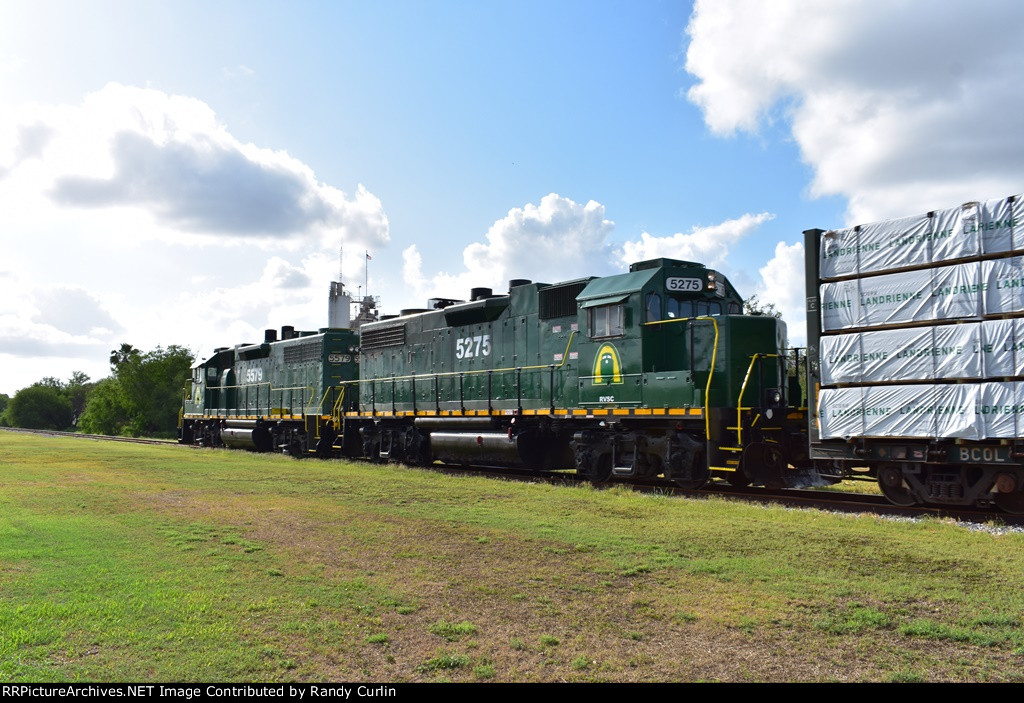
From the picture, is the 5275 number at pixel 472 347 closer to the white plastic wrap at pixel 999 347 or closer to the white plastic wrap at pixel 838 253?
the white plastic wrap at pixel 838 253

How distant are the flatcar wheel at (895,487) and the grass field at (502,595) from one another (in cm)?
131

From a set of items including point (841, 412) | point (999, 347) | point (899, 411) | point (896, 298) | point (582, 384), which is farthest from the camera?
point (582, 384)

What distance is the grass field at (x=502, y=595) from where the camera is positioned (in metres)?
4.84

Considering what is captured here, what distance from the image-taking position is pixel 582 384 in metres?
15.9

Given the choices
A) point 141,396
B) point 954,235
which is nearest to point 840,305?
point 954,235

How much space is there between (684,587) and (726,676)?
82.0 inches

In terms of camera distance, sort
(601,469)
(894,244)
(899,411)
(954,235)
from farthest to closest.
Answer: (601,469) → (894,244) → (899,411) → (954,235)

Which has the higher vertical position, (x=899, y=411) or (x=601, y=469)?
(x=899, y=411)

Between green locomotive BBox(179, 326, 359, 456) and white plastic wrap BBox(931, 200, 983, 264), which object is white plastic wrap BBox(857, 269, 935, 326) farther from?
green locomotive BBox(179, 326, 359, 456)

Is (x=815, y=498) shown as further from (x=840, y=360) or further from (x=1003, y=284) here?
(x=1003, y=284)

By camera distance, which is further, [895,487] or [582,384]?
[582,384]

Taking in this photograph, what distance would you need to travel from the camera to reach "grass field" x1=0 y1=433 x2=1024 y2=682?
4844 millimetres

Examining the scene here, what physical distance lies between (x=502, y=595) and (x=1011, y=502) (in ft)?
26.6

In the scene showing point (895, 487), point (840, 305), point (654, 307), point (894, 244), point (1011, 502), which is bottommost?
point (1011, 502)
